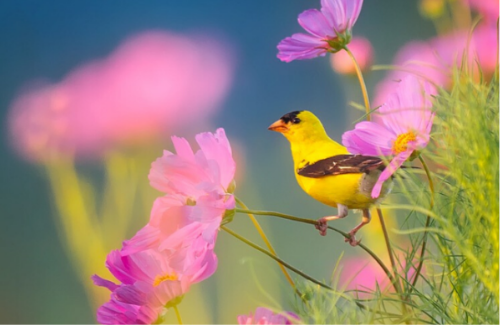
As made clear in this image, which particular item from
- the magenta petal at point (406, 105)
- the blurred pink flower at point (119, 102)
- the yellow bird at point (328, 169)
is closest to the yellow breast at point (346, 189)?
the yellow bird at point (328, 169)

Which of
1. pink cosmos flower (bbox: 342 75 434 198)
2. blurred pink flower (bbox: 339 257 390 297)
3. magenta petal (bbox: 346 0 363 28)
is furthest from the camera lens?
blurred pink flower (bbox: 339 257 390 297)

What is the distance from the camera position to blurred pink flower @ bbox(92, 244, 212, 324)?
52 centimetres

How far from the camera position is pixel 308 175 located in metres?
0.67

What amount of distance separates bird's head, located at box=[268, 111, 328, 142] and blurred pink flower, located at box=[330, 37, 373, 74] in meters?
0.10

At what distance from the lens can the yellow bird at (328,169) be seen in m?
0.61

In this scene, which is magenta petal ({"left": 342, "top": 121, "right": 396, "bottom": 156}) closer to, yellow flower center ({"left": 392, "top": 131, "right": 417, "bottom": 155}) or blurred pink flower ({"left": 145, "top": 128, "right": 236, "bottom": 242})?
yellow flower center ({"left": 392, "top": 131, "right": 417, "bottom": 155})

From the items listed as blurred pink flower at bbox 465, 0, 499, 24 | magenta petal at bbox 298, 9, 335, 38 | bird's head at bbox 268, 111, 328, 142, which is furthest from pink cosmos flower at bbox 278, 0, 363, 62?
blurred pink flower at bbox 465, 0, 499, 24

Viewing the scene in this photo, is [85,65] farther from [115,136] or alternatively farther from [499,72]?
[499,72]

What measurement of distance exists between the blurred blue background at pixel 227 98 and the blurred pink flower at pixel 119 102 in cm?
2

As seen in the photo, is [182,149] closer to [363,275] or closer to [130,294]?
[130,294]

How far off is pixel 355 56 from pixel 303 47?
176 millimetres

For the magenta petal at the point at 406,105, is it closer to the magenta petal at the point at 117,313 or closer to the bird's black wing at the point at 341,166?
the bird's black wing at the point at 341,166

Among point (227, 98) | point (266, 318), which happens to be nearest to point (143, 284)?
point (266, 318)

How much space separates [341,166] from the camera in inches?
24.8
